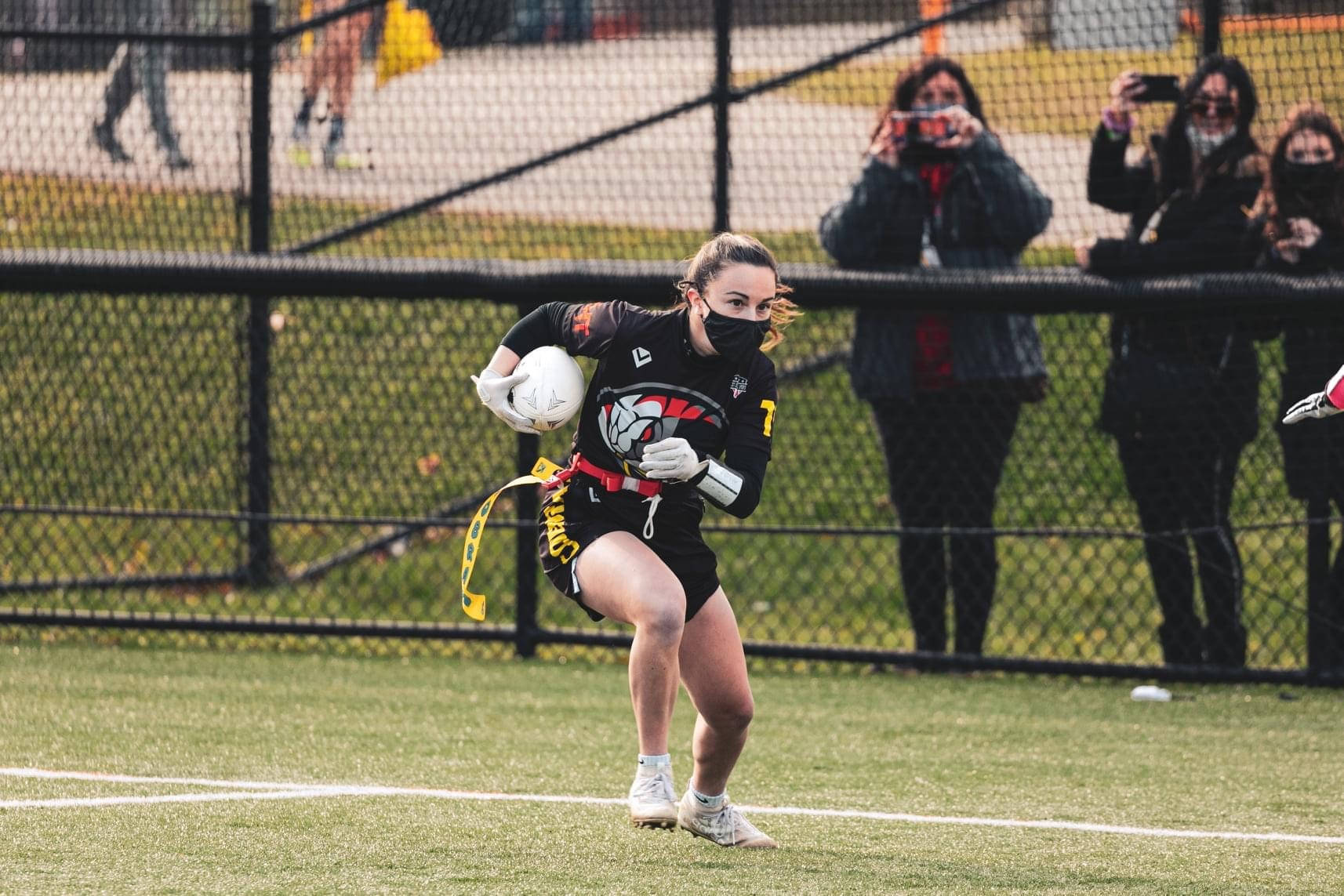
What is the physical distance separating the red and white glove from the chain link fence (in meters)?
2.54

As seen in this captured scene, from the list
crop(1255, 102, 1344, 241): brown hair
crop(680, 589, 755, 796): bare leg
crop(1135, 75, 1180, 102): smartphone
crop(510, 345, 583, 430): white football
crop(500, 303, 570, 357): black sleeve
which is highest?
crop(1135, 75, 1180, 102): smartphone

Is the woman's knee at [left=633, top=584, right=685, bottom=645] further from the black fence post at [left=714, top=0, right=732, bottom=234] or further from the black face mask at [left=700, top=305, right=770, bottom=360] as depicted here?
the black fence post at [left=714, top=0, right=732, bottom=234]

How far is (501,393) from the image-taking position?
4.55 meters

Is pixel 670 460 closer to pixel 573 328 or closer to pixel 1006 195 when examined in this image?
pixel 573 328

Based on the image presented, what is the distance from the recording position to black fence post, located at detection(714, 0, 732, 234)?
7.16 metres

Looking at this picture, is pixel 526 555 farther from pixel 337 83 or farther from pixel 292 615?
pixel 337 83

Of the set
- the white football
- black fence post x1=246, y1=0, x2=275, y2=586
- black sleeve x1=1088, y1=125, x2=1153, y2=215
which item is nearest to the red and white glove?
the white football

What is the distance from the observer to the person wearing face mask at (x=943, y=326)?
22.1ft

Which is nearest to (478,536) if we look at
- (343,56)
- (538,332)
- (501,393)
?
(501,393)

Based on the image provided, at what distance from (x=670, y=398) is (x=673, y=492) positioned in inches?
9.3

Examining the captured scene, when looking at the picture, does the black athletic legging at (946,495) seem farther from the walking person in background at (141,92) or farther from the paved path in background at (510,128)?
the walking person in background at (141,92)

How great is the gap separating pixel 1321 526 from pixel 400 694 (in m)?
3.33

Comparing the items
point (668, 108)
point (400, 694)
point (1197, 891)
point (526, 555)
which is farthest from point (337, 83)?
point (1197, 891)

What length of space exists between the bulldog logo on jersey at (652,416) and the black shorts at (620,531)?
13 centimetres
